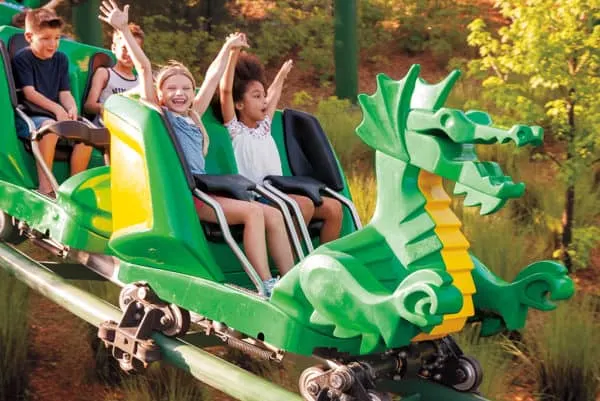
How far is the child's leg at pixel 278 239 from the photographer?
3596mm

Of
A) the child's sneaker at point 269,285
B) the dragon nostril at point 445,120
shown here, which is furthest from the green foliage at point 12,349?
the dragon nostril at point 445,120

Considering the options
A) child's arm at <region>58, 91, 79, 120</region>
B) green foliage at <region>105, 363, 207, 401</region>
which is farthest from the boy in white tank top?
green foliage at <region>105, 363, 207, 401</region>

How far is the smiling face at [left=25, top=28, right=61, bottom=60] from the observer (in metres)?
4.77

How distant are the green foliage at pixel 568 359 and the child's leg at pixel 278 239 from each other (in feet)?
5.06

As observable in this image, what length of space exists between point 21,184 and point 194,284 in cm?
151

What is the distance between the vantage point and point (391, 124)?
301 cm

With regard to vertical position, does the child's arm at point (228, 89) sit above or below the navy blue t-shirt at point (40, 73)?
above

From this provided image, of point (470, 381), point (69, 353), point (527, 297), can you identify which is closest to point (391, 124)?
point (527, 297)

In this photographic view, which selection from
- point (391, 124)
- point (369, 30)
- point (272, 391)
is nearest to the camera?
point (391, 124)

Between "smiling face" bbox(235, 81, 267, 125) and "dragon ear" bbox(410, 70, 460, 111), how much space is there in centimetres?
101

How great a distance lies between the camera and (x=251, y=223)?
3.53 m

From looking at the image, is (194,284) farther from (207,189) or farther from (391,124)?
(391,124)

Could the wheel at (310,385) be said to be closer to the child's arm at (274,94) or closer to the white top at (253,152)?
the white top at (253,152)

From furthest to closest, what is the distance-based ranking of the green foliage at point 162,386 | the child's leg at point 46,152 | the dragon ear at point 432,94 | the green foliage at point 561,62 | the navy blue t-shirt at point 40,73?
1. the green foliage at point 561,62
2. the navy blue t-shirt at point 40,73
3. the child's leg at point 46,152
4. the green foliage at point 162,386
5. the dragon ear at point 432,94
